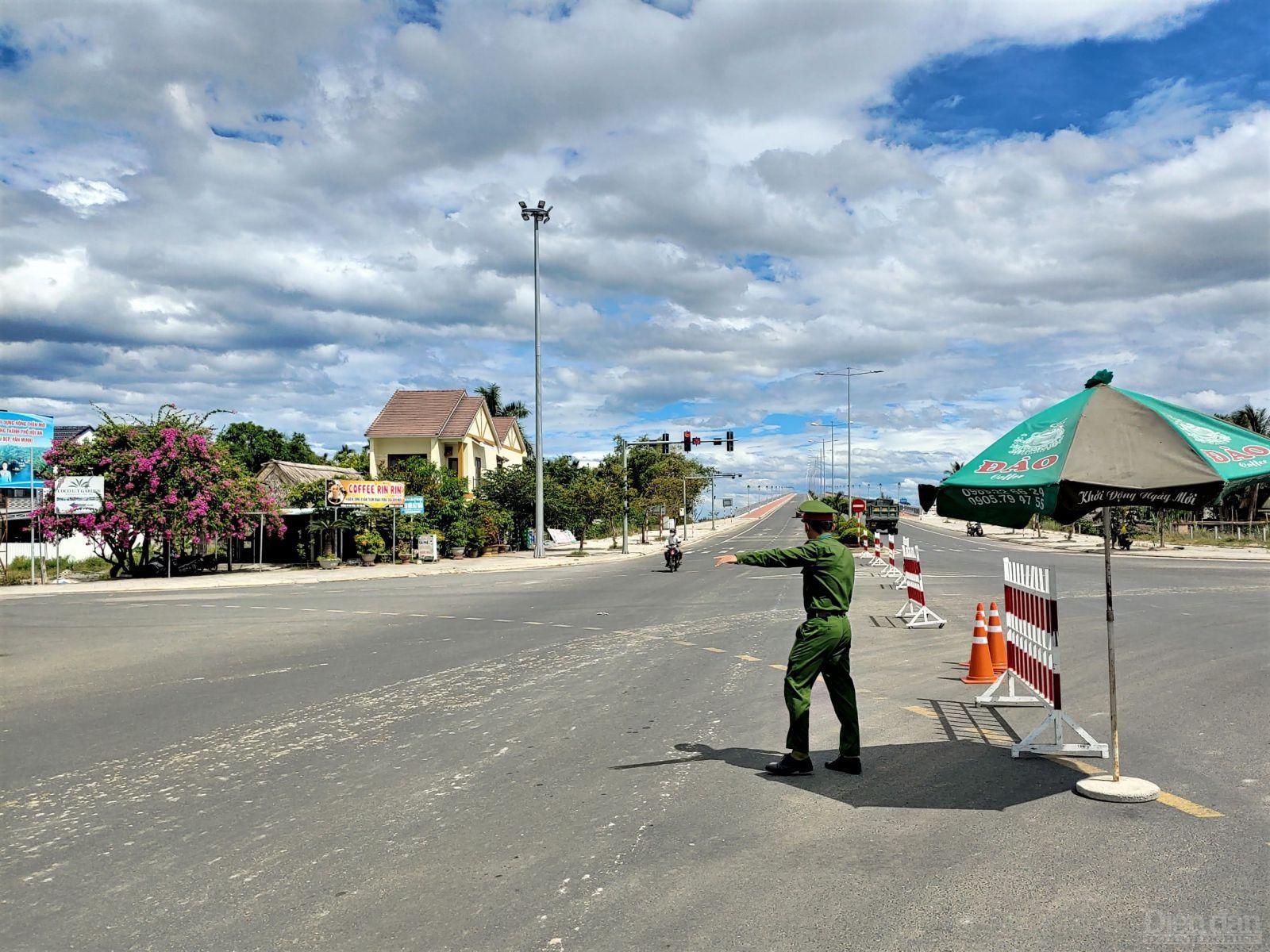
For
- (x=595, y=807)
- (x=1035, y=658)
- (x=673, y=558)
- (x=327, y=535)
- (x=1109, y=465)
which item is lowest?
(x=595, y=807)

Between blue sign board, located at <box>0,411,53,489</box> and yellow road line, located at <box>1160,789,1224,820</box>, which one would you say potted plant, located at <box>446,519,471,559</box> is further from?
yellow road line, located at <box>1160,789,1224,820</box>

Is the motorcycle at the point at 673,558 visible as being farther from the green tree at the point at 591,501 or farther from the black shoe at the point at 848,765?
the black shoe at the point at 848,765

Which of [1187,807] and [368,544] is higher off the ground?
[368,544]

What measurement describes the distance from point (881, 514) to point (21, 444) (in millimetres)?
54554

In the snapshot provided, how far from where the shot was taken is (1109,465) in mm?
5531

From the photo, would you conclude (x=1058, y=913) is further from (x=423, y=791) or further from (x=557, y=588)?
(x=557, y=588)

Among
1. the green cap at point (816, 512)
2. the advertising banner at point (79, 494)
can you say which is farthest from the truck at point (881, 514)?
the green cap at point (816, 512)

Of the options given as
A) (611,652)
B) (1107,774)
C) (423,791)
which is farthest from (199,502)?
(1107,774)

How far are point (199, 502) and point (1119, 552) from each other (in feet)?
120

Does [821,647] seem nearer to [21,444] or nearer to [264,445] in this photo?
[21,444]

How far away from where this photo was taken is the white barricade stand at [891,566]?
72.1ft

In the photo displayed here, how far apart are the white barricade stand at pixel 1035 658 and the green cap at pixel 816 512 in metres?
1.66

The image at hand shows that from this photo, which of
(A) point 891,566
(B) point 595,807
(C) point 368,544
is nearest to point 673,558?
(A) point 891,566

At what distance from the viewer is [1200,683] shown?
30.9 ft
